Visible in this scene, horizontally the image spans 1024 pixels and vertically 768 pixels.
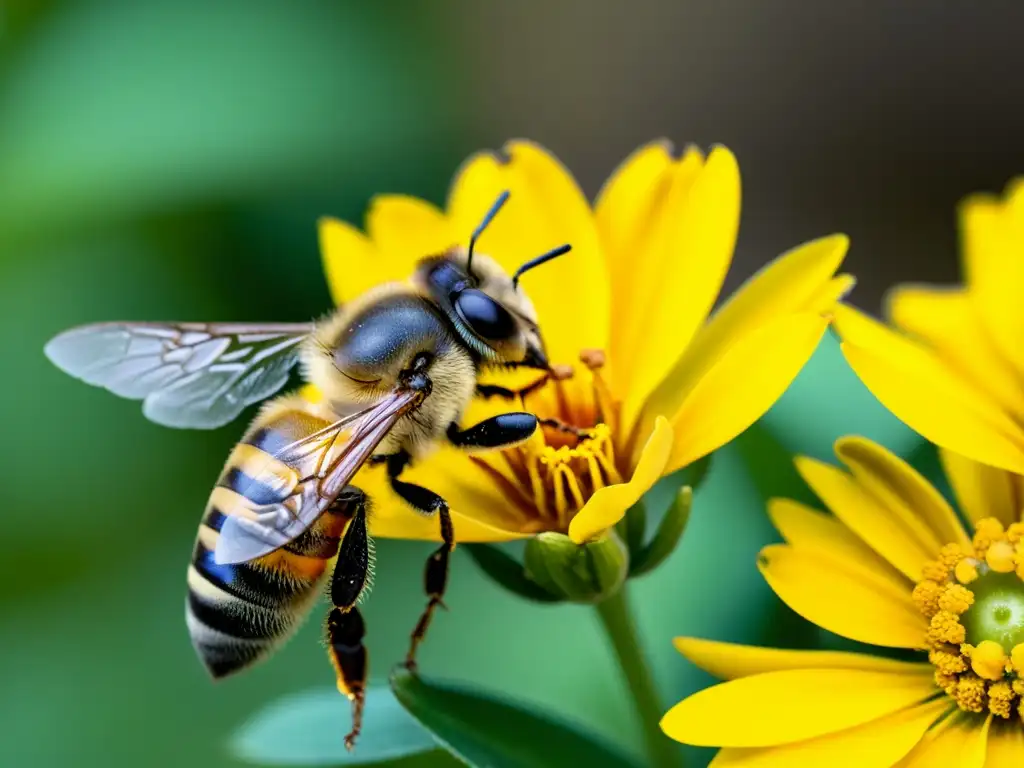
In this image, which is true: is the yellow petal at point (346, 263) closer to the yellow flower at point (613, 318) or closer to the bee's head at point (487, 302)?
the yellow flower at point (613, 318)

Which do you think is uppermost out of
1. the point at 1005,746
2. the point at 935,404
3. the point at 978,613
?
the point at 935,404

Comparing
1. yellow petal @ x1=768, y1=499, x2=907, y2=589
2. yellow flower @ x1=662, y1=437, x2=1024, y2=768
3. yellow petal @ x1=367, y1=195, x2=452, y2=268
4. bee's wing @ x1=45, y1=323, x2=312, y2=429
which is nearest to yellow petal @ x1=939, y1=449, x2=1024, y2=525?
yellow flower @ x1=662, y1=437, x2=1024, y2=768

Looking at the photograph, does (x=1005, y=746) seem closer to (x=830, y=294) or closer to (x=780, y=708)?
(x=780, y=708)

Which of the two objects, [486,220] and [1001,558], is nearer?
[1001,558]

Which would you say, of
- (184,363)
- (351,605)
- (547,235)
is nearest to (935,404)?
(547,235)

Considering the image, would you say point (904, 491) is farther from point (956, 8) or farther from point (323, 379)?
point (956, 8)

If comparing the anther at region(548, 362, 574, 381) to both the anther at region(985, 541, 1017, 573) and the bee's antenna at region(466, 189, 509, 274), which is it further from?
the anther at region(985, 541, 1017, 573)

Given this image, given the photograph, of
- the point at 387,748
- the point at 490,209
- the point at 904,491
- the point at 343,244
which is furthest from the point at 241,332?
the point at 904,491
